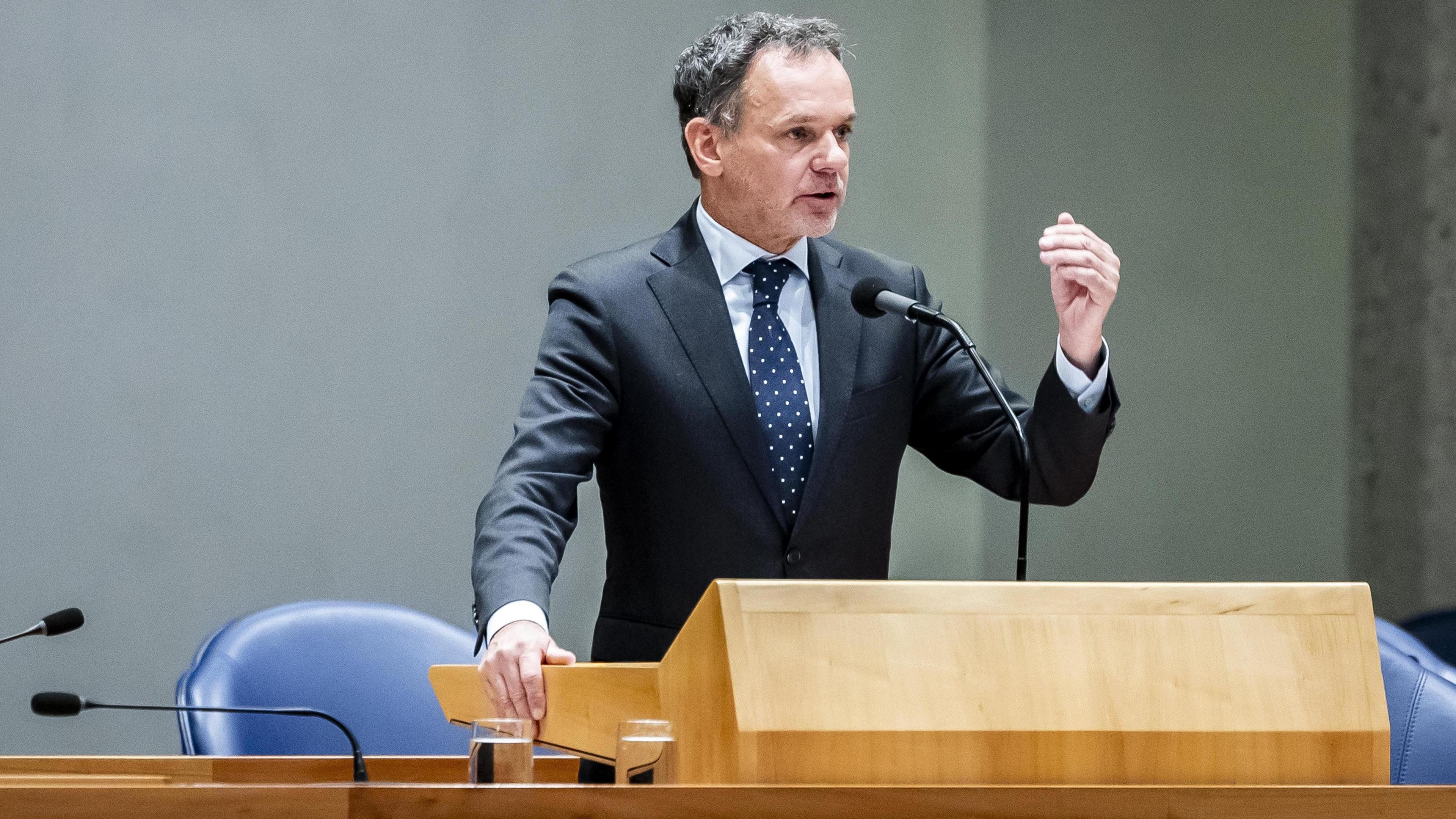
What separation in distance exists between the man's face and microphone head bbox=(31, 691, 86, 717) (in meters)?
0.91

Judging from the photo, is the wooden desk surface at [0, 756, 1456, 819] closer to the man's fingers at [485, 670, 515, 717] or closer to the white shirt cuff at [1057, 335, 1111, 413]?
the man's fingers at [485, 670, 515, 717]

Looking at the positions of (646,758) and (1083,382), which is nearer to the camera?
(646,758)

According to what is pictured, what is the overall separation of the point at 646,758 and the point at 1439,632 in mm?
2667

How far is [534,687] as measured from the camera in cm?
116

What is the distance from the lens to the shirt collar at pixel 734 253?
176 centimetres

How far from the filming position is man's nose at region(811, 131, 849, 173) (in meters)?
1.67

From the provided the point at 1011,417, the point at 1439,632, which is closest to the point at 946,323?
the point at 1011,417

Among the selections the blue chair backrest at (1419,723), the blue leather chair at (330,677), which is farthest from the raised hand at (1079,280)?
the blue leather chair at (330,677)

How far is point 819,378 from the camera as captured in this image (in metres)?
1.71

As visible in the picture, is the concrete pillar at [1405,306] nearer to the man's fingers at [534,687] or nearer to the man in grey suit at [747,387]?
the man in grey suit at [747,387]

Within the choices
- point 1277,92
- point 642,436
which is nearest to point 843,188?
point 642,436

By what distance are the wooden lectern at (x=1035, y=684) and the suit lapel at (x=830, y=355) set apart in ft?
2.38

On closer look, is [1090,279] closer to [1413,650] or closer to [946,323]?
[946,323]

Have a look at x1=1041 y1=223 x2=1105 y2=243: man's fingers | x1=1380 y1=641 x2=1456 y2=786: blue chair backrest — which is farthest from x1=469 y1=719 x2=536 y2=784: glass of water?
x1=1380 y1=641 x2=1456 y2=786: blue chair backrest
